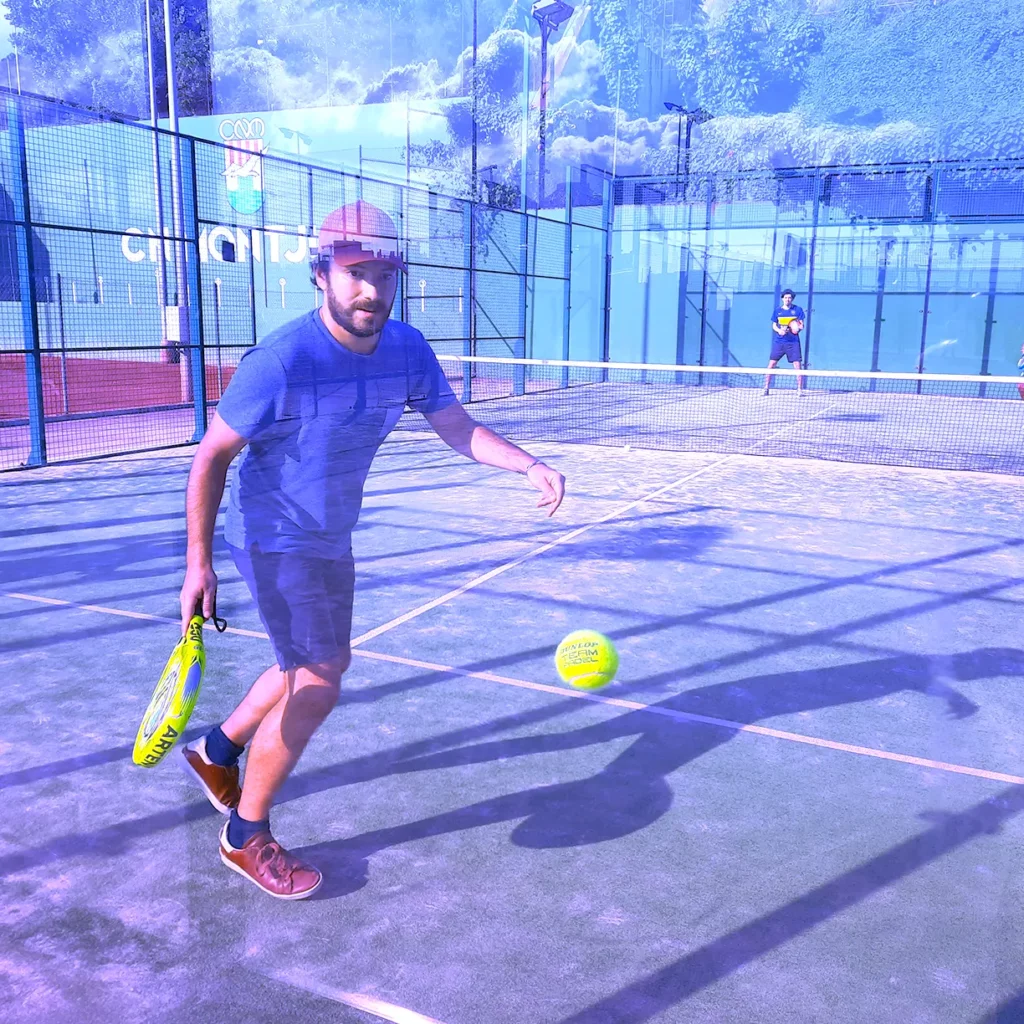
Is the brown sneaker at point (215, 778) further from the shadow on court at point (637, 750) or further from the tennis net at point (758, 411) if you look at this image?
the tennis net at point (758, 411)

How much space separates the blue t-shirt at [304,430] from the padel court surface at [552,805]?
1065 millimetres

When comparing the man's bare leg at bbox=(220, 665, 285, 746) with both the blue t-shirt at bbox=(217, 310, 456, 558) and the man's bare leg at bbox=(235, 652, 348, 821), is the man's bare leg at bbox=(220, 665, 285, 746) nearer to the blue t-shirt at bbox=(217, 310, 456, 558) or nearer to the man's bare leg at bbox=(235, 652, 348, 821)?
the man's bare leg at bbox=(235, 652, 348, 821)

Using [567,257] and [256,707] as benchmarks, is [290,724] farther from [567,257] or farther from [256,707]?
[567,257]

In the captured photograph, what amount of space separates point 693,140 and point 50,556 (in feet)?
114

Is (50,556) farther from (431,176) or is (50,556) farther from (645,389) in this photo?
(431,176)

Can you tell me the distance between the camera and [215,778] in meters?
3.21

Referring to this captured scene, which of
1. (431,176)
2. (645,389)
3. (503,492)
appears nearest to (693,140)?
(431,176)

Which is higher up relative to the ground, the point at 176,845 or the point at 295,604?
the point at 295,604

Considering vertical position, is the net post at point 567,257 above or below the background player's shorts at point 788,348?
above

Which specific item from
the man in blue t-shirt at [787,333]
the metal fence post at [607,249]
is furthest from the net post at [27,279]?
the metal fence post at [607,249]

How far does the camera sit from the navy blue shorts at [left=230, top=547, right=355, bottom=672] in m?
2.70

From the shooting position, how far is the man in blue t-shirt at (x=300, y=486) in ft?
8.61

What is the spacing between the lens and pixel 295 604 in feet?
8.95

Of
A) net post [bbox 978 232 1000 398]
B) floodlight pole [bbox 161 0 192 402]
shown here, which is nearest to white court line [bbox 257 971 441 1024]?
floodlight pole [bbox 161 0 192 402]
